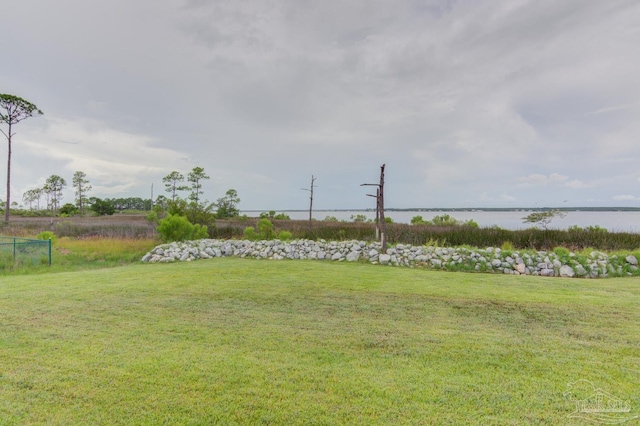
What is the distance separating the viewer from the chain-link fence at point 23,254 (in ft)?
23.6

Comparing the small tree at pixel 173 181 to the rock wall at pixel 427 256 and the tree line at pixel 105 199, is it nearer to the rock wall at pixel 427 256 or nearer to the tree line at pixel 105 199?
the tree line at pixel 105 199

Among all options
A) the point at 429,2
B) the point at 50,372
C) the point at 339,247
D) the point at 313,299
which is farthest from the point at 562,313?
the point at 429,2

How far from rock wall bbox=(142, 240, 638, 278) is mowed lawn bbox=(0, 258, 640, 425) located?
99.6 inches

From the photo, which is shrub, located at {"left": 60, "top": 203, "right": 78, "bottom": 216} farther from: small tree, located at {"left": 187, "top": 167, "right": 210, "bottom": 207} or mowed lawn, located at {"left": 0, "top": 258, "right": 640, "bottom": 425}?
mowed lawn, located at {"left": 0, "top": 258, "right": 640, "bottom": 425}

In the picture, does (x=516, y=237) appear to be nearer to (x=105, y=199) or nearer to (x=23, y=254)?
(x=23, y=254)

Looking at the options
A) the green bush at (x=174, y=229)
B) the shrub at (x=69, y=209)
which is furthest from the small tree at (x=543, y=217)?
the shrub at (x=69, y=209)

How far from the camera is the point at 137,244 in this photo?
9.95 meters

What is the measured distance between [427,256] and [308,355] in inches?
226

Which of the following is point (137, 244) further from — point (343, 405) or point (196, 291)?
point (343, 405)

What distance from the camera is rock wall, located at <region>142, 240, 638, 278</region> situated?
254 inches

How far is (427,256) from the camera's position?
23.6 feet

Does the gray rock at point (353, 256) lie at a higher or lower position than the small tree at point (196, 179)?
lower

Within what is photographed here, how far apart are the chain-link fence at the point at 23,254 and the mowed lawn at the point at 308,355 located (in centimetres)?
461

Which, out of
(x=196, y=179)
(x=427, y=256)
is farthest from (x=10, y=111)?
(x=427, y=256)
